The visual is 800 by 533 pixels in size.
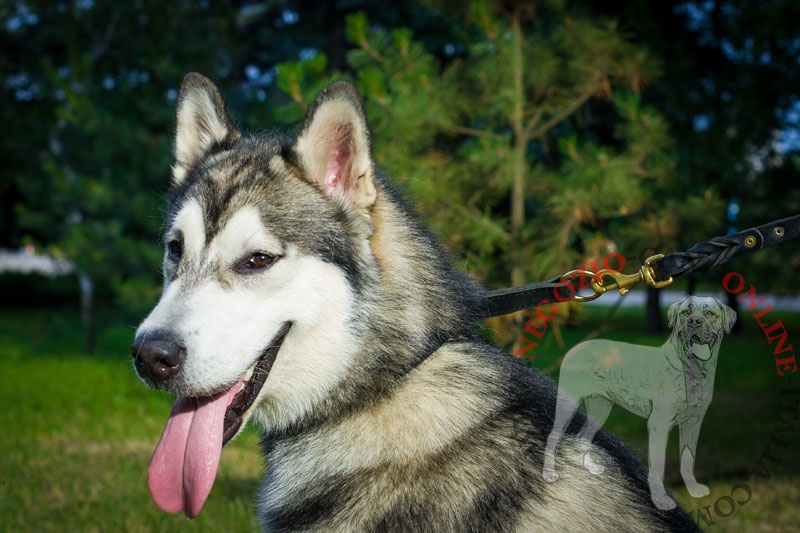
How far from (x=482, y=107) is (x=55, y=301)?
3044cm

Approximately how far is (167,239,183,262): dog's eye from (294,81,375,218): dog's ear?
0.62 m

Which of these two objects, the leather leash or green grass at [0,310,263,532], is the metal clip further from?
green grass at [0,310,263,532]

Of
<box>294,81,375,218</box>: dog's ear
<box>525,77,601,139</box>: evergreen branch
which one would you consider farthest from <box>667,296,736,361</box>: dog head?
<box>525,77,601,139</box>: evergreen branch

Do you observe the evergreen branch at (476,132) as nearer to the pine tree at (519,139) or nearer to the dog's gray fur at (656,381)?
the pine tree at (519,139)

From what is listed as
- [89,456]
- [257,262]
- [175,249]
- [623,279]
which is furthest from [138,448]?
[623,279]

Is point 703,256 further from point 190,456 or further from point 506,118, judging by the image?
point 506,118

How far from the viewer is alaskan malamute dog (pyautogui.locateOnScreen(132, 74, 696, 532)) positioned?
7.88ft


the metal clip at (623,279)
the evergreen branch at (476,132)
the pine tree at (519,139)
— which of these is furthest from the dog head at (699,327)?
the evergreen branch at (476,132)

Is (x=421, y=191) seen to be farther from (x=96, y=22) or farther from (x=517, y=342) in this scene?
(x=96, y=22)

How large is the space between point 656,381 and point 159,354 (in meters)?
1.77

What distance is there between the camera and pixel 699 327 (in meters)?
2.38

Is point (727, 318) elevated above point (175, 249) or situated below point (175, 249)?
above

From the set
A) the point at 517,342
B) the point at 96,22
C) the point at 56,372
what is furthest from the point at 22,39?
the point at 517,342

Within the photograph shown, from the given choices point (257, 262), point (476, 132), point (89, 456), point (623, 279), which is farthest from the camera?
point (89, 456)
